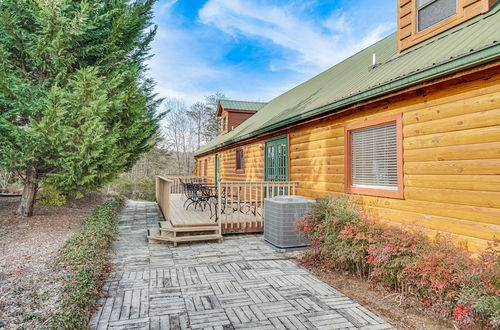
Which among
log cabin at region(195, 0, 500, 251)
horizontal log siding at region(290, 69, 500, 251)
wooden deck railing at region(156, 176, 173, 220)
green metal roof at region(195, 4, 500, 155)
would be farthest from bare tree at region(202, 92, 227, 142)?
horizontal log siding at region(290, 69, 500, 251)

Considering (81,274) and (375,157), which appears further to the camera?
(375,157)

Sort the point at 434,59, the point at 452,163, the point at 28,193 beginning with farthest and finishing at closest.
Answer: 1. the point at 28,193
2. the point at 434,59
3. the point at 452,163

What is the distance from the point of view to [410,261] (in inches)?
126

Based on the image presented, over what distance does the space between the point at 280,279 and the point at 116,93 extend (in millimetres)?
6658

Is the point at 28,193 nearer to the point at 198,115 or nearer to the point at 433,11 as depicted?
the point at 433,11

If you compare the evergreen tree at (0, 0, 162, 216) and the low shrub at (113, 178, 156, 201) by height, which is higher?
the evergreen tree at (0, 0, 162, 216)

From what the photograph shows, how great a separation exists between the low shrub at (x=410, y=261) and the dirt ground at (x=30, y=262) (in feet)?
11.3

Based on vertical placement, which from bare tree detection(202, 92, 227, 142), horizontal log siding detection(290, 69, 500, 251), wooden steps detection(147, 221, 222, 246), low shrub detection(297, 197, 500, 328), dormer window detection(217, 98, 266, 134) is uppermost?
bare tree detection(202, 92, 227, 142)

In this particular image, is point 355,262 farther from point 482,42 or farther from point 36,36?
point 36,36

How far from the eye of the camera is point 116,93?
7.95 m

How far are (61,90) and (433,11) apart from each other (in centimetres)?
726

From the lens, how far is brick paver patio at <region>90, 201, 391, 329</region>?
283 centimetres

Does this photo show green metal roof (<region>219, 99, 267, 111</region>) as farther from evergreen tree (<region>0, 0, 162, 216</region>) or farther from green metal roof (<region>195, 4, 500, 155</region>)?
green metal roof (<region>195, 4, 500, 155</region>)

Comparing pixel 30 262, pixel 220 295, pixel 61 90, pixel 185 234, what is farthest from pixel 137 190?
pixel 220 295
